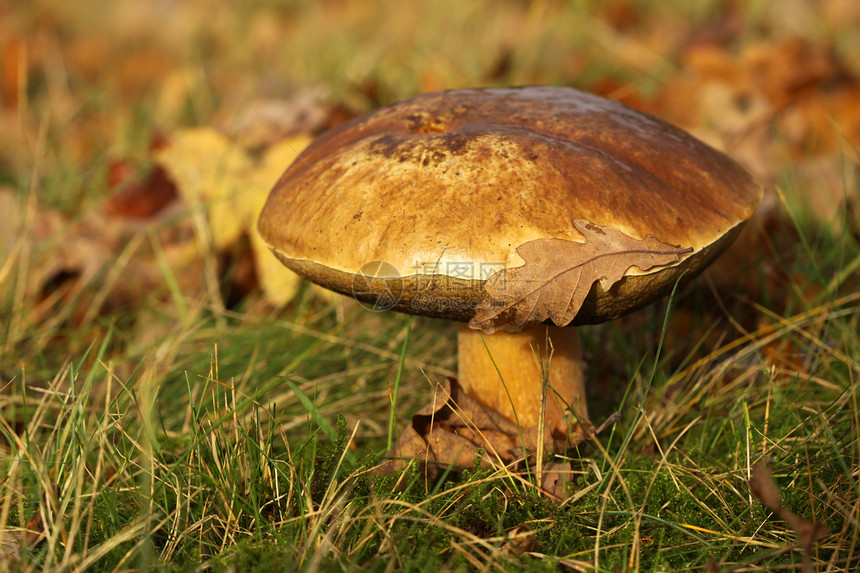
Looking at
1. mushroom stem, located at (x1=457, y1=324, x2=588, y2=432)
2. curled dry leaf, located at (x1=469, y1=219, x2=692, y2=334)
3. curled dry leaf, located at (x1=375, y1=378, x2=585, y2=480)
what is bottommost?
curled dry leaf, located at (x1=375, y1=378, x2=585, y2=480)

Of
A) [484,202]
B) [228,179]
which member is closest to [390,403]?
[484,202]

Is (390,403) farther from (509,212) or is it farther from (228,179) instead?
(228,179)

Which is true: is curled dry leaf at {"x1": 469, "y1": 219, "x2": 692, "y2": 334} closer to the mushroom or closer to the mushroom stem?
the mushroom

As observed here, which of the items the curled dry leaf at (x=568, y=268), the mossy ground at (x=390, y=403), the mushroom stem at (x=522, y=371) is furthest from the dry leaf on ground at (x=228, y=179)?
the curled dry leaf at (x=568, y=268)

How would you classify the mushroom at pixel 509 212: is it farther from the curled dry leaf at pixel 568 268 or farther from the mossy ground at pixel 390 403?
the mossy ground at pixel 390 403

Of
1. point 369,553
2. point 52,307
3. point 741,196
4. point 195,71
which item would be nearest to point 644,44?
point 195,71

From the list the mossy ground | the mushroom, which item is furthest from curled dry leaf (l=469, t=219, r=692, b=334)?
the mossy ground
